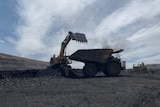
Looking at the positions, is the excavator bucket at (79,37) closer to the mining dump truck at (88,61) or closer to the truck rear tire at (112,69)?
the mining dump truck at (88,61)

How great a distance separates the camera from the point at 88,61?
22.5 meters

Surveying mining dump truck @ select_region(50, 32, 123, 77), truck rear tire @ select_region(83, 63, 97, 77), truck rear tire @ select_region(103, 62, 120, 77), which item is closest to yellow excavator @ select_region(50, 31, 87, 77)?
mining dump truck @ select_region(50, 32, 123, 77)

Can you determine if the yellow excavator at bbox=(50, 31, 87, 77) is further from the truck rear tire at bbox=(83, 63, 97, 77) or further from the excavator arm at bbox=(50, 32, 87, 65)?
the truck rear tire at bbox=(83, 63, 97, 77)

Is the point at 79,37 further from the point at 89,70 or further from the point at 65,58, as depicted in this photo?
the point at 89,70

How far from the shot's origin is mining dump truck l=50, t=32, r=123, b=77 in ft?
73.1

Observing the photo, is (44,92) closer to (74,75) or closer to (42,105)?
(42,105)

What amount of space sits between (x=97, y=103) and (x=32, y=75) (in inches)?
502

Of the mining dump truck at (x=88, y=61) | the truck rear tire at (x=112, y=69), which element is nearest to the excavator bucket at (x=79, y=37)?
the mining dump truck at (x=88, y=61)

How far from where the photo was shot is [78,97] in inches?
424

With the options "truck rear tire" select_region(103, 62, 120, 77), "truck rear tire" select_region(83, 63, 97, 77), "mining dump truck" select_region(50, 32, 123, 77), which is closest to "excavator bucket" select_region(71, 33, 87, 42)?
"mining dump truck" select_region(50, 32, 123, 77)

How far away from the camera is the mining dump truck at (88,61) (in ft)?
73.1

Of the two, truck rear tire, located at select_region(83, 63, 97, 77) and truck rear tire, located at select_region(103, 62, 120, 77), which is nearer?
truck rear tire, located at select_region(83, 63, 97, 77)

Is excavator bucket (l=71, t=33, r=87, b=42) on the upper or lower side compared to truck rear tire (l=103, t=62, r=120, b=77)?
upper

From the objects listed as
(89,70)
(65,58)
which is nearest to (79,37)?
(65,58)
